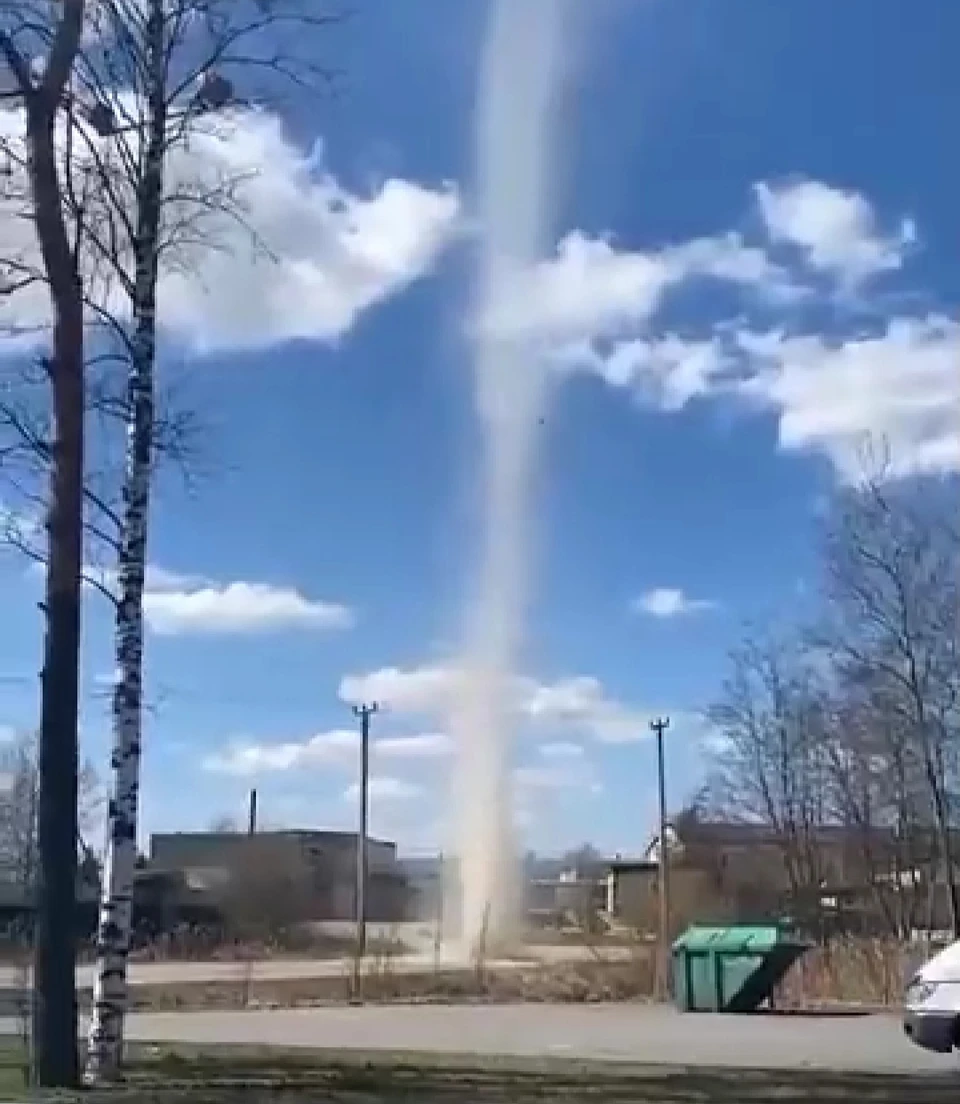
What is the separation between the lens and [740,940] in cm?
2609

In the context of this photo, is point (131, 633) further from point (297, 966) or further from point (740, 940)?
point (297, 966)

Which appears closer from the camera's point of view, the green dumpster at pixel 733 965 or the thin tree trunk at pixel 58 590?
the thin tree trunk at pixel 58 590

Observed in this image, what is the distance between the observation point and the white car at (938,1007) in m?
13.9

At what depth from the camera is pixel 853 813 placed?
136 ft

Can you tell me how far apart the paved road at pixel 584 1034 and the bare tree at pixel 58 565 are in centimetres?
481

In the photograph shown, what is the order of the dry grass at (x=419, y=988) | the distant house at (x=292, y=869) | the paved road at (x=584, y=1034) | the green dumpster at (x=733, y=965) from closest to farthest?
the paved road at (x=584, y=1034) → the green dumpster at (x=733, y=965) → the dry grass at (x=419, y=988) → the distant house at (x=292, y=869)

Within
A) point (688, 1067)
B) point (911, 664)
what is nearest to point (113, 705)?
point (688, 1067)

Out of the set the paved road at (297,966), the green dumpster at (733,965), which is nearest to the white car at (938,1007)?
the green dumpster at (733,965)

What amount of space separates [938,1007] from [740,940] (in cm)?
1229

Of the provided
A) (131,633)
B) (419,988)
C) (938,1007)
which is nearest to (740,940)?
(419,988)

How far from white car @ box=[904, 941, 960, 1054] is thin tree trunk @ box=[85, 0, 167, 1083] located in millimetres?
6103

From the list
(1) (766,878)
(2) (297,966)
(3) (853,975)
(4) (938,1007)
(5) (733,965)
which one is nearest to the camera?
(4) (938,1007)

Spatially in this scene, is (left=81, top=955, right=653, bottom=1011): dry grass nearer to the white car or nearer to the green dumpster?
the green dumpster

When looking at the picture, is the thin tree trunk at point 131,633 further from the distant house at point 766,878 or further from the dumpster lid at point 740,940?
the distant house at point 766,878
